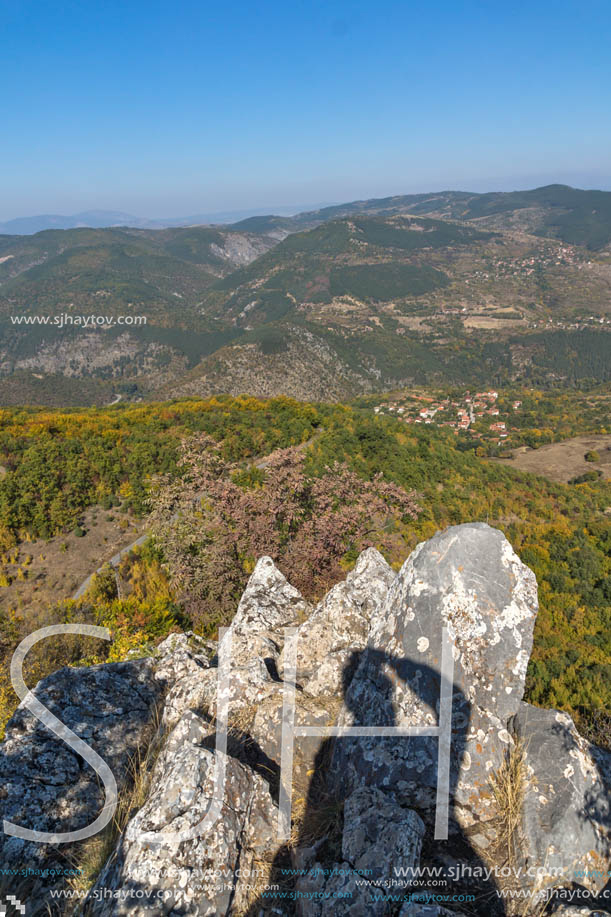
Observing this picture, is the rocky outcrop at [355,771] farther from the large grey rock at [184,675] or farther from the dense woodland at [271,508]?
the dense woodland at [271,508]

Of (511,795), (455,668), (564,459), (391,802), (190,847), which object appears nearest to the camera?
(190,847)

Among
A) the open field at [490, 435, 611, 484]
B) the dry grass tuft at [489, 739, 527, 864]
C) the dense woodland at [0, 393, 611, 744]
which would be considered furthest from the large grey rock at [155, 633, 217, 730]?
the open field at [490, 435, 611, 484]

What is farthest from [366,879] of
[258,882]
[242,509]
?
[242,509]

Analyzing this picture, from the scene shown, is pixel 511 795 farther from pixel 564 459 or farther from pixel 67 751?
pixel 564 459

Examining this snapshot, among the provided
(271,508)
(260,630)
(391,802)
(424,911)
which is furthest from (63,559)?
(424,911)

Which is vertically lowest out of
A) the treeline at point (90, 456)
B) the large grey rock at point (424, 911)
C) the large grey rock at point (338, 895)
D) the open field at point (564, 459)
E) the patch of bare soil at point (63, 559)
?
the open field at point (564, 459)

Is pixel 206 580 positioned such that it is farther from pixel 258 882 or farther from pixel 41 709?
pixel 258 882

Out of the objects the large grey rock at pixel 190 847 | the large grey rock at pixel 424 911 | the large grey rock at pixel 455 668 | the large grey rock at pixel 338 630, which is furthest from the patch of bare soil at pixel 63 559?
the large grey rock at pixel 424 911
